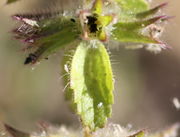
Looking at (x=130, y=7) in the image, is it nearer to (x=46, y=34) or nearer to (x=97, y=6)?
(x=97, y=6)

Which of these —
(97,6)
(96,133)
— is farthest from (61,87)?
(97,6)

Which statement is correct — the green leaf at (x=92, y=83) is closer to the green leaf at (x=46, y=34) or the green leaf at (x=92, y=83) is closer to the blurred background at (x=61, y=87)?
the green leaf at (x=46, y=34)

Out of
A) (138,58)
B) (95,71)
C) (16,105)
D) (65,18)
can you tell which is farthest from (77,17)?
(138,58)

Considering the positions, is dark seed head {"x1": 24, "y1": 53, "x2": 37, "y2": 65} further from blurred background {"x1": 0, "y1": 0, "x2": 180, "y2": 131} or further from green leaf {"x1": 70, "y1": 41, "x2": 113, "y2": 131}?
Answer: blurred background {"x1": 0, "y1": 0, "x2": 180, "y2": 131}

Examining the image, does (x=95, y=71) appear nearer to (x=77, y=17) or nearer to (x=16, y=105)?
(x=77, y=17)

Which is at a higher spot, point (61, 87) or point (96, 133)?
point (96, 133)

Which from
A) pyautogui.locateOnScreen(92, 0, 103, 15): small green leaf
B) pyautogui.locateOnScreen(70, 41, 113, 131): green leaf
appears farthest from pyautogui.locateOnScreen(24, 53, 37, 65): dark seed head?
pyautogui.locateOnScreen(92, 0, 103, 15): small green leaf

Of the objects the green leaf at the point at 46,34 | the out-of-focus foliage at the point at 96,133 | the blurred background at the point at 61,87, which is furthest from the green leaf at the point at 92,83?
the blurred background at the point at 61,87
